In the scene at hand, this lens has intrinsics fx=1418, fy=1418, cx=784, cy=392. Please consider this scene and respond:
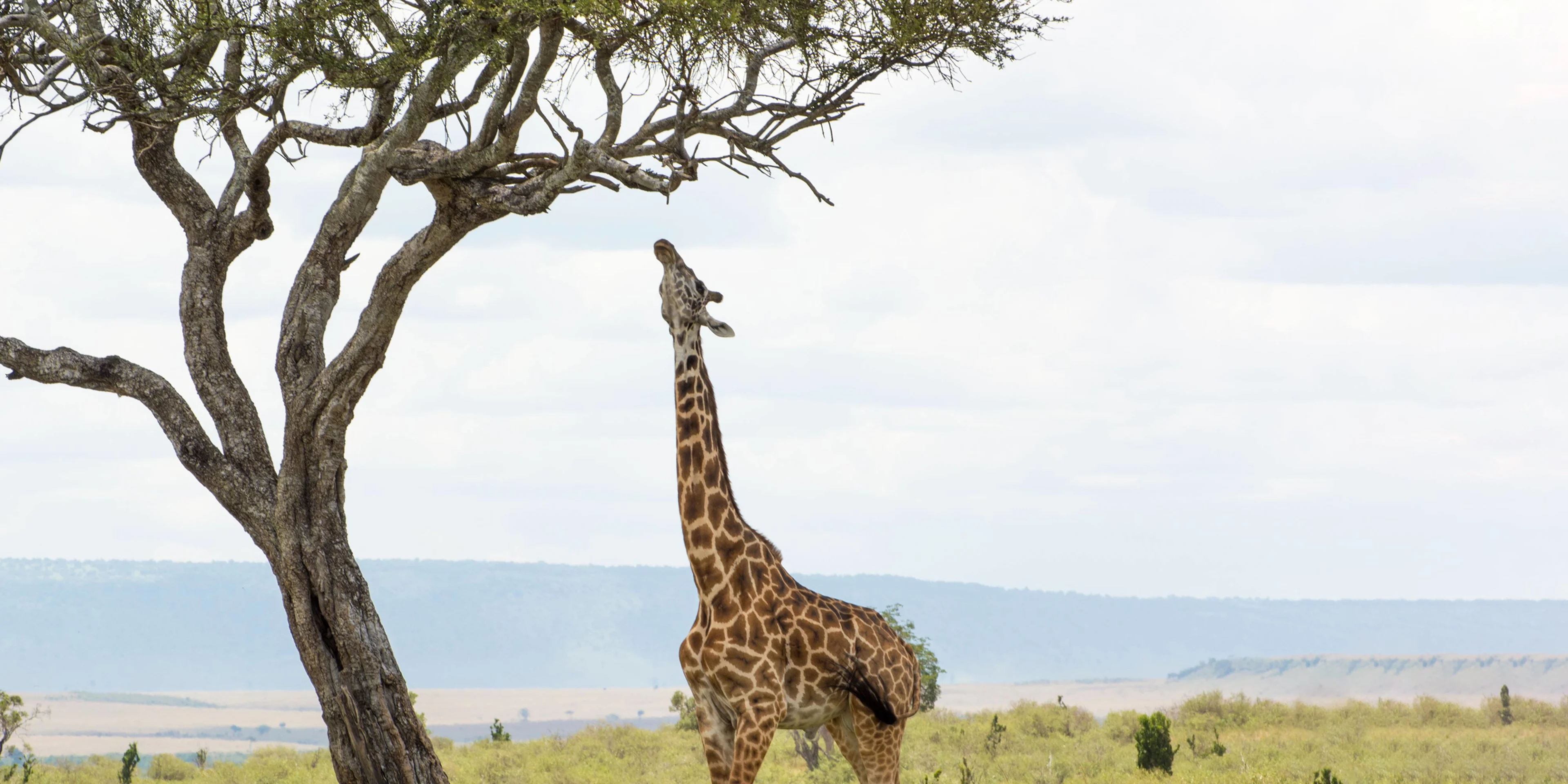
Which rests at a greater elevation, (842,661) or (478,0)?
(478,0)

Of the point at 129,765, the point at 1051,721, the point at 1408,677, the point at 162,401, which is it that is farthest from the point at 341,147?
the point at 1408,677

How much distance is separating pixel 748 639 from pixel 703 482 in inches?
47.5

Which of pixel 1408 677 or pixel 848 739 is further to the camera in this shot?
pixel 1408 677

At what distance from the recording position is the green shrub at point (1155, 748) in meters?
20.5

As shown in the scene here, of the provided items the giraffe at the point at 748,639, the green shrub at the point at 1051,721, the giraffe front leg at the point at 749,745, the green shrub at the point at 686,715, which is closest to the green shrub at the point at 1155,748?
the green shrub at the point at 1051,721

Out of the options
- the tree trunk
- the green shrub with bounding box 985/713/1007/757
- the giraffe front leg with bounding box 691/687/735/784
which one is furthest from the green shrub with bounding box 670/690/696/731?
the giraffe front leg with bounding box 691/687/735/784

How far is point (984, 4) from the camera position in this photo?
13.4m

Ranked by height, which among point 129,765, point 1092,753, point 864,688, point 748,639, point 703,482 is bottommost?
point 129,765

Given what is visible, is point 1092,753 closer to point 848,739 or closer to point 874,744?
point 848,739

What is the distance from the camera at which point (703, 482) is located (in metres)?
9.98

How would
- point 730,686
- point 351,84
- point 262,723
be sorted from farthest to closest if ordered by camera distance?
1. point 262,723
2. point 351,84
3. point 730,686

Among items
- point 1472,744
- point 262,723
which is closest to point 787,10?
point 1472,744

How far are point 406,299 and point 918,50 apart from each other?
17.3ft

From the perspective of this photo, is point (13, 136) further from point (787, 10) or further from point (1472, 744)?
point (1472, 744)
